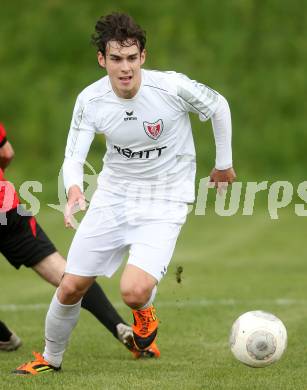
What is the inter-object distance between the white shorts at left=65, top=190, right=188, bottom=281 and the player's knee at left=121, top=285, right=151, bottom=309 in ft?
0.42

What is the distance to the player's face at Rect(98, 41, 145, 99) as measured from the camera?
6.80 m

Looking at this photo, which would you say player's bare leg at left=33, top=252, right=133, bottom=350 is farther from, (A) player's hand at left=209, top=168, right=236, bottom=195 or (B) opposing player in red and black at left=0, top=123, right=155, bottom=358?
(A) player's hand at left=209, top=168, right=236, bottom=195

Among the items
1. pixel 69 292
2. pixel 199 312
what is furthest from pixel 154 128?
A: pixel 199 312

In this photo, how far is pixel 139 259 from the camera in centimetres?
686

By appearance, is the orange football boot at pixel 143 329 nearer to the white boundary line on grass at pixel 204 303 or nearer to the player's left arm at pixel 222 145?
the player's left arm at pixel 222 145

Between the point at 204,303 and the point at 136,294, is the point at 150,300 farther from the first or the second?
the point at 204,303

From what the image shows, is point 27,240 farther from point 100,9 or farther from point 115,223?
point 100,9

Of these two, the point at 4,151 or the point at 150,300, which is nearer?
the point at 150,300

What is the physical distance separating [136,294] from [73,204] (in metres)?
0.77

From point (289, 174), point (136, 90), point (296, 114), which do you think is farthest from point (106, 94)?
point (296, 114)

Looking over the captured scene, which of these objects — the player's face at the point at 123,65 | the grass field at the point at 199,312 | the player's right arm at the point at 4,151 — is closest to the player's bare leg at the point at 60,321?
the grass field at the point at 199,312

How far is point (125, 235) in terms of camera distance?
7098mm

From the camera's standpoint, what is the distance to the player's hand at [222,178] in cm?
730

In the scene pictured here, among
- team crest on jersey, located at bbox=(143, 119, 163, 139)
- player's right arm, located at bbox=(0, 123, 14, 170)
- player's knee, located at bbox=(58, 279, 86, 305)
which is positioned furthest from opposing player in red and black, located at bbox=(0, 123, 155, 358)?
team crest on jersey, located at bbox=(143, 119, 163, 139)
